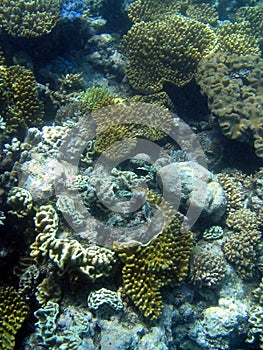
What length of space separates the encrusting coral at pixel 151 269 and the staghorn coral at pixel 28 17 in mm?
4433

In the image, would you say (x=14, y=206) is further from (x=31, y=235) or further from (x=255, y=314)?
(x=255, y=314)

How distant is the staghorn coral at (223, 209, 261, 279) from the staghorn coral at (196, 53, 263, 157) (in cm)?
123

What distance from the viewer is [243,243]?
455 cm

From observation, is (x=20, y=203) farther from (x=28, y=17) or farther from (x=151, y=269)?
(x=28, y=17)

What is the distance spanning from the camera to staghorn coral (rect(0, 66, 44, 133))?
16.0 feet

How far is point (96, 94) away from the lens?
5.30m

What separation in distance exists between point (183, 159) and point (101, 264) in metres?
2.58

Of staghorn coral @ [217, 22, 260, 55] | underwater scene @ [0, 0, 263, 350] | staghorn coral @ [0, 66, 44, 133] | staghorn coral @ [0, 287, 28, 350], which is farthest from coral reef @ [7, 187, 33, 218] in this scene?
staghorn coral @ [217, 22, 260, 55]

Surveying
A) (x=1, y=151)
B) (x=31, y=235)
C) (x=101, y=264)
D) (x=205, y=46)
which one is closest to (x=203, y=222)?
(x=101, y=264)

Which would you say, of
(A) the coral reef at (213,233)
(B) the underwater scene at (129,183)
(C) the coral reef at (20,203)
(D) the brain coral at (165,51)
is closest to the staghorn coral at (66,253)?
(B) the underwater scene at (129,183)

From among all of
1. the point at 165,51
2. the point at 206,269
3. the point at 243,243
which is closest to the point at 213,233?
the point at 243,243

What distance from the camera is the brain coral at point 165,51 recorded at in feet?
19.3

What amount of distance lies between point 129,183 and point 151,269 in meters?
1.27

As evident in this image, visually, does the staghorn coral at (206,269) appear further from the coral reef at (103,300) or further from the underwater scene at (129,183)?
the coral reef at (103,300)
